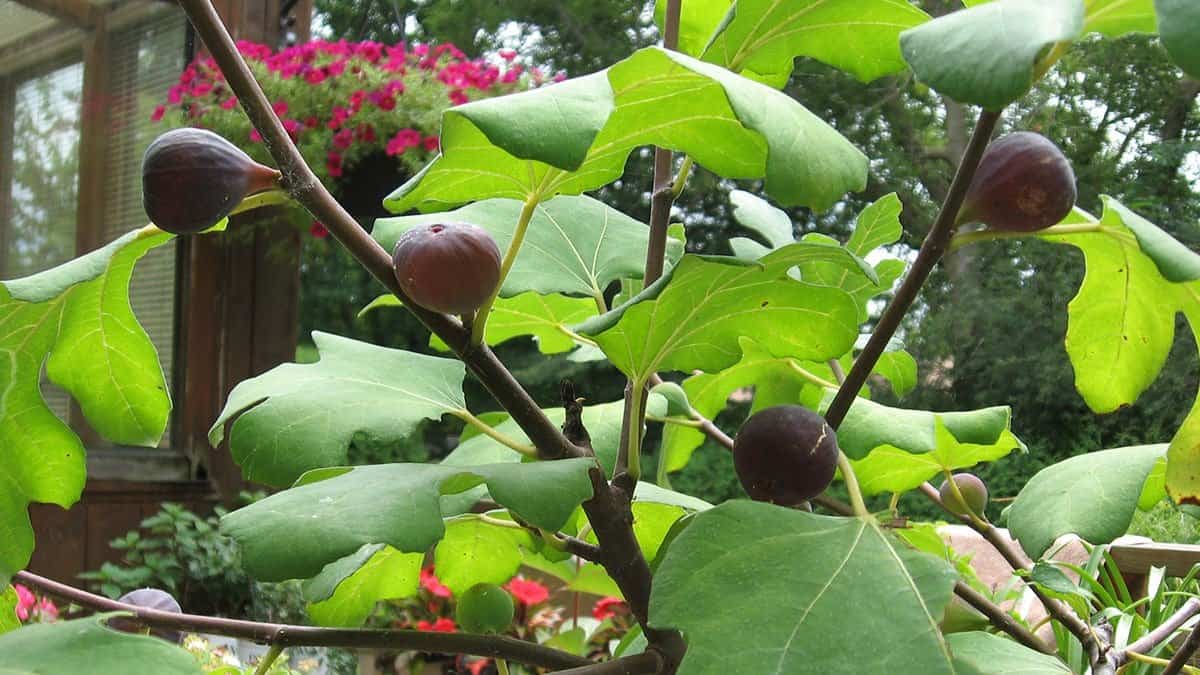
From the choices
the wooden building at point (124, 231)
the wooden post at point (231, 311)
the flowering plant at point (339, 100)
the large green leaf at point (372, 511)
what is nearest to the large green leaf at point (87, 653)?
the large green leaf at point (372, 511)

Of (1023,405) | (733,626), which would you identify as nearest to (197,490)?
(1023,405)

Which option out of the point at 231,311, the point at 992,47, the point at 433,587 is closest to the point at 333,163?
the point at 231,311

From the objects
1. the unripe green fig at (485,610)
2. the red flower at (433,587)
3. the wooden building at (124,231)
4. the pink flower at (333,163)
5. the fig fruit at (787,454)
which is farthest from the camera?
the wooden building at (124,231)

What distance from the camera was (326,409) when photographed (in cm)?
32

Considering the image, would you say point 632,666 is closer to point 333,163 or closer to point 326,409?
point 326,409

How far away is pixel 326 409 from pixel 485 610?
0.12 meters

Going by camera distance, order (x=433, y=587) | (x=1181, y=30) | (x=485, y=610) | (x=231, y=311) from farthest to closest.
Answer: (x=231, y=311) → (x=433, y=587) → (x=485, y=610) → (x=1181, y=30)

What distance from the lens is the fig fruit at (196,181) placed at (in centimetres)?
27

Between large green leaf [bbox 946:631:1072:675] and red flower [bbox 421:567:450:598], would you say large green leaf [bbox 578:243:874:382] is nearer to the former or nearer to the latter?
large green leaf [bbox 946:631:1072:675]

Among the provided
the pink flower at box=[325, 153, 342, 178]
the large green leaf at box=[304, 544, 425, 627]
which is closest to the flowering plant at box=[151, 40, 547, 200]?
the pink flower at box=[325, 153, 342, 178]

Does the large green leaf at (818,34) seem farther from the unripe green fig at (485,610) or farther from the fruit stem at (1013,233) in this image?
the unripe green fig at (485,610)

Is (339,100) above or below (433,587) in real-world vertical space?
above

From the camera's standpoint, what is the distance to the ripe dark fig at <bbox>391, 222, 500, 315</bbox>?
253 mm

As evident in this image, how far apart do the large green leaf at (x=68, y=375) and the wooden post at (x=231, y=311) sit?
2208 millimetres
